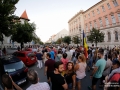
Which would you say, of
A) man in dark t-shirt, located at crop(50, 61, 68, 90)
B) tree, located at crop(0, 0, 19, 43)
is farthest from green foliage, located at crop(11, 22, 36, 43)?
man in dark t-shirt, located at crop(50, 61, 68, 90)

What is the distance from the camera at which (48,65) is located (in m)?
5.36

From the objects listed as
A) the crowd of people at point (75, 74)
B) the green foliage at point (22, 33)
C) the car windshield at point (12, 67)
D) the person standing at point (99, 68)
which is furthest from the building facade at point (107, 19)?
the person standing at point (99, 68)

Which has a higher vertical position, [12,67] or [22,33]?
[22,33]

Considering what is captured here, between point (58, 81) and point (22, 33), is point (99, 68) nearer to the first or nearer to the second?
point (58, 81)

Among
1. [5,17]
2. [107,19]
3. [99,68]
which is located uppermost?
[107,19]

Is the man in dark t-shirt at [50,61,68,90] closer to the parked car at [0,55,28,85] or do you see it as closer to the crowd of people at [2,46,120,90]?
the crowd of people at [2,46,120,90]

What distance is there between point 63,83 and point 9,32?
546 inches

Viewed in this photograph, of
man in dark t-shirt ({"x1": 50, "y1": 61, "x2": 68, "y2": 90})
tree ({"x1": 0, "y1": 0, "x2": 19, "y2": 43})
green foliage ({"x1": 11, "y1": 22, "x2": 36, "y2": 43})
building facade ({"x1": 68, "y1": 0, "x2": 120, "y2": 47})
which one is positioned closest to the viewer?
man in dark t-shirt ({"x1": 50, "y1": 61, "x2": 68, "y2": 90})

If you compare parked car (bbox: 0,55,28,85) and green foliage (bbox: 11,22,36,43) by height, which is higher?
green foliage (bbox: 11,22,36,43)

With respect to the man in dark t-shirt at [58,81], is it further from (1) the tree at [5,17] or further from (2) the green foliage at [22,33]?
(2) the green foliage at [22,33]

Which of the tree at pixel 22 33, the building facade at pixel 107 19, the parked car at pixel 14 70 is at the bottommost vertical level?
the parked car at pixel 14 70

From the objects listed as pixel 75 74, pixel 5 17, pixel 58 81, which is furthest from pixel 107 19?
pixel 58 81

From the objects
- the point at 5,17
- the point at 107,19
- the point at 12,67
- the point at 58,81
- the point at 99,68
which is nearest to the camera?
the point at 58,81

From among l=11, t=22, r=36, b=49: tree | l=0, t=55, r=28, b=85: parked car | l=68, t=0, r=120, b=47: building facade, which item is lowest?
l=0, t=55, r=28, b=85: parked car
